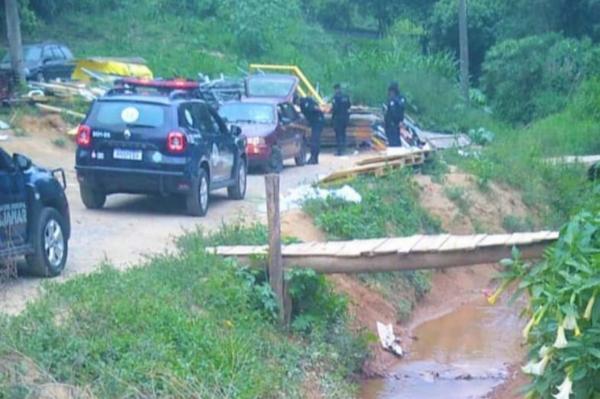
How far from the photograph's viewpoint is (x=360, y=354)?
613 inches

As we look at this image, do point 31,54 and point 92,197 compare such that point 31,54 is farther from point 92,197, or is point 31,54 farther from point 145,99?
point 145,99

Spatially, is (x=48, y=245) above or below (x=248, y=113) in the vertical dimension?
above

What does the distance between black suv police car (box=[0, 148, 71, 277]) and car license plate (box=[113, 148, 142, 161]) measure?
164 inches

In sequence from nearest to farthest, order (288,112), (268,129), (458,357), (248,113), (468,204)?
1. (458,357)
2. (468,204)
3. (268,129)
4. (248,113)
5. (288,112)

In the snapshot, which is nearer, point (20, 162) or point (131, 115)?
point (20, 162)

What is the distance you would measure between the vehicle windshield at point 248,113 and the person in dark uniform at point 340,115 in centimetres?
362

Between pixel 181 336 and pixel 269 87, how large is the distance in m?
19.8

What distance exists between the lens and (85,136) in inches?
736

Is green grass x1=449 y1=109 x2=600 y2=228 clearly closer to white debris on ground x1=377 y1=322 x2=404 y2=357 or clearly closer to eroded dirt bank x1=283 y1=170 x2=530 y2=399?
eroded dirt bank x1=283 y1=170 x2=530 y2=399

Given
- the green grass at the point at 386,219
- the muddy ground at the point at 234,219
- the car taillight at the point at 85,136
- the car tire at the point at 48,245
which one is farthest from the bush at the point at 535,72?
the car tire at the point at 48,245

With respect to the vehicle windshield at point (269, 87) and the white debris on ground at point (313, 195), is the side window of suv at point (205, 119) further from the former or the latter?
the vehicle windshield at point (269, 87)

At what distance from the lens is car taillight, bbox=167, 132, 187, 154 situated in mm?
18562

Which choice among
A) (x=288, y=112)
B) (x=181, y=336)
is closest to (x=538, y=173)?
(x=288, y=112)

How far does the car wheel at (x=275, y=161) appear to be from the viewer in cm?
2614
